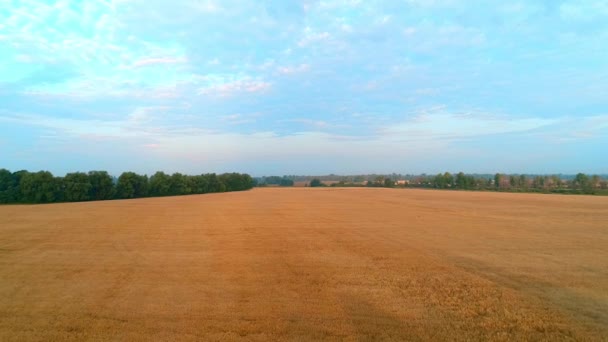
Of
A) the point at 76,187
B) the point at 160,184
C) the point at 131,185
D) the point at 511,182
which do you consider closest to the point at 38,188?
the point at 76,187

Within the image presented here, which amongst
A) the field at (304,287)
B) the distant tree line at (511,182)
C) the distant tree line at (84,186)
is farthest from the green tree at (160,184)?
the distant tree line at (511,182)

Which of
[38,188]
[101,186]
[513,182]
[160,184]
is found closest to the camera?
[38,188]

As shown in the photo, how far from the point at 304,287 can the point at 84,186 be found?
6660cm

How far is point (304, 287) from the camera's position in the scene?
9961mm

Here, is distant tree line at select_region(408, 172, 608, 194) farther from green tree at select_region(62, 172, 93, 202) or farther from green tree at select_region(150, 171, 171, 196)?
green tree at select_region(62, 172, 93, 202)

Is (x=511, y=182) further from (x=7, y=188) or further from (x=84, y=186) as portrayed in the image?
(x=7, y=188)

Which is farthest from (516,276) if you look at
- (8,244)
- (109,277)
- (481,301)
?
(8,244)

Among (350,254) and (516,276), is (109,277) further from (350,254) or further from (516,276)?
(516,276)

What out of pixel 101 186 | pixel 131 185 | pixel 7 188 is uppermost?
pixel 131 185

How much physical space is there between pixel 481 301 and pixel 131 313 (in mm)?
8225

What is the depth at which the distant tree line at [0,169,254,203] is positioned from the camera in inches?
2378

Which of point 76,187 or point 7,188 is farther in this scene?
point 76,187

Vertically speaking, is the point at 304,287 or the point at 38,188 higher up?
the point at 38,188

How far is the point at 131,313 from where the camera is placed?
26.5 ft
